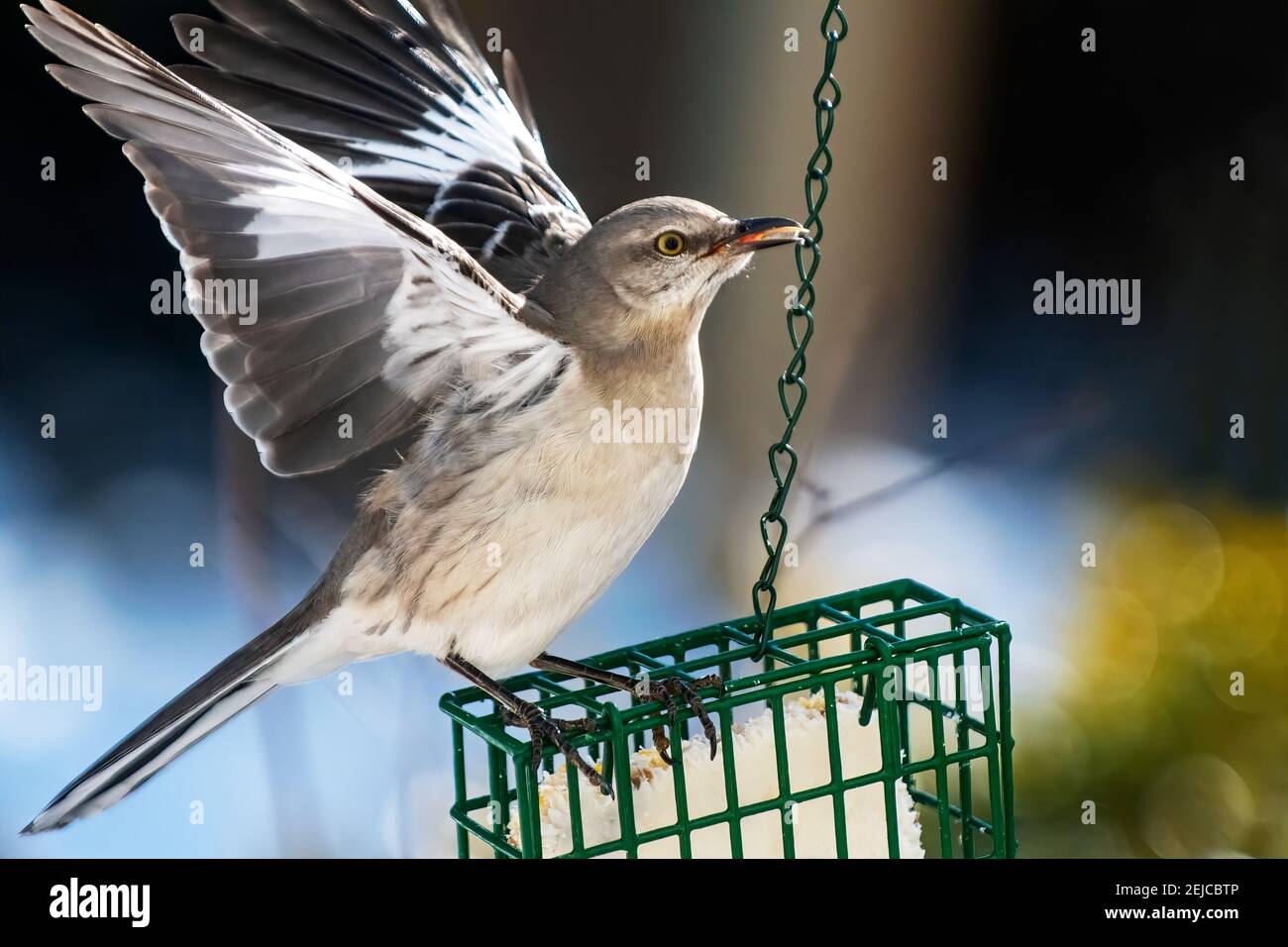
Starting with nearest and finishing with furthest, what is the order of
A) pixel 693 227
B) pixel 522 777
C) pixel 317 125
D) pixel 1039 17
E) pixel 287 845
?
pixel 522 777 < pixel 693 227 < pixel 317 125 < pixel 287 845 < pixel 1039 17

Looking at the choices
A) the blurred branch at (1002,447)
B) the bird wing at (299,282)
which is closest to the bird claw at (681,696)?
the bird wing at (299,282)

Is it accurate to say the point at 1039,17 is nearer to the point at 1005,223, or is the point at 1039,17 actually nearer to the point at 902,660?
the point at 1005,223

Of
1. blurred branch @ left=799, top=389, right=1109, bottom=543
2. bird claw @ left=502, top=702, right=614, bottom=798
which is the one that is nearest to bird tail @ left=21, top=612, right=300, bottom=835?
bird claw @ left=502, top=702, right=614, bottom=798

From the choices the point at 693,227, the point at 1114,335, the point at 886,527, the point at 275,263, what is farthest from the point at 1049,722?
the point at 275,263

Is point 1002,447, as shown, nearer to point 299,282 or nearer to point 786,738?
point 786,738

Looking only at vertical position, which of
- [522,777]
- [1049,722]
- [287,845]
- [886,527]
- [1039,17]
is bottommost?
[287,845]

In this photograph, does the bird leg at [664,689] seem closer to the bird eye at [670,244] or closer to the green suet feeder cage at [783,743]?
the green suet feeder cage at [783,743]

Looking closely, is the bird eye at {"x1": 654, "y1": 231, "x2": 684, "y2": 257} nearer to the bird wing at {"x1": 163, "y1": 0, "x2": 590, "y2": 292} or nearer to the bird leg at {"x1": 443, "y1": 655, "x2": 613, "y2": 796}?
the bird wing at {"x1": 163, "y1": 0, "x2": 590, "y2": 292}
